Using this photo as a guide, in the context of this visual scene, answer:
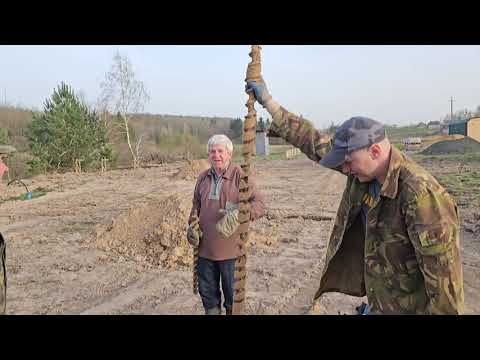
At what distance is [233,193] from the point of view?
10.9 ft

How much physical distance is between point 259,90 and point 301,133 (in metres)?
0.36

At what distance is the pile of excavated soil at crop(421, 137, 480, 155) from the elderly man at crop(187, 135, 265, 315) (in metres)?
28.4

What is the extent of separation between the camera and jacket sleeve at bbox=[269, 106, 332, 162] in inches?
87.1

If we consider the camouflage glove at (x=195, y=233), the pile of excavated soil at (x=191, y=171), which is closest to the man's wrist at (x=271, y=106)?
the camouflage glove at (x=195, y=233)

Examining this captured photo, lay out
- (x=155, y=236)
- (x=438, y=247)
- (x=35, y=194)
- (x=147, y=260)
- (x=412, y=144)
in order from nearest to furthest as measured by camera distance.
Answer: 1. (x=438, y=247)
2. (x=147, y=260)
3. (x=155, y=236)
4. (x=35, y=194)
5. (x=412, y=144)

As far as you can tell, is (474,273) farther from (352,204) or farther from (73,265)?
(73,265)

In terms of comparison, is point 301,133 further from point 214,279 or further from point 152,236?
point 152,236

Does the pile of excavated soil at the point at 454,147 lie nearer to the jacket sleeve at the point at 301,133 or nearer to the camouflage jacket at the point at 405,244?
the jacket sleeve at the point at 301,133

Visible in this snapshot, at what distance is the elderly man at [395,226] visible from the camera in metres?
1.53

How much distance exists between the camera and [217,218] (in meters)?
3.32

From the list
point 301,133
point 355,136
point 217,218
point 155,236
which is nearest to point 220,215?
point 217,218

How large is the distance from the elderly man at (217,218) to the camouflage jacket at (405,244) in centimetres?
128
